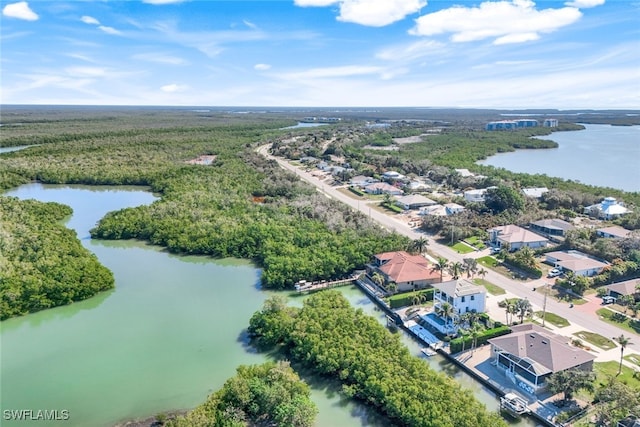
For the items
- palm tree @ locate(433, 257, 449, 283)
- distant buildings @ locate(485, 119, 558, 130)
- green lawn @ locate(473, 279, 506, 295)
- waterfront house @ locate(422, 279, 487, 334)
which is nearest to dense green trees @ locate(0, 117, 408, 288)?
palm tree @ locate(433, 257, 449, 283)

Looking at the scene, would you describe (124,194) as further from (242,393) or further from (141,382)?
(242,393)

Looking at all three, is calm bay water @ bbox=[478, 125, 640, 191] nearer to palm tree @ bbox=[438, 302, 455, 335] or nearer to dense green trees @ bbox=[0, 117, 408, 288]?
dense green trees @ bbox=[0, 117, 408, 288]

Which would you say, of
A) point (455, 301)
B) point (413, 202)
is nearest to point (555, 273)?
point (455, 301)

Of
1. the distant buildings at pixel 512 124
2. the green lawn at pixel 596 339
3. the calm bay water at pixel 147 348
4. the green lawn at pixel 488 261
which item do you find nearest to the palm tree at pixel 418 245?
the green lawn at pixel 488 261

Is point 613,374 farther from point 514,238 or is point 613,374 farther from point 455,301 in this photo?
point 514,238

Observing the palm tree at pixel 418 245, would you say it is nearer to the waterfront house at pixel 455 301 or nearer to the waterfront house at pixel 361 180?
the waterfront house at pixel 455 301

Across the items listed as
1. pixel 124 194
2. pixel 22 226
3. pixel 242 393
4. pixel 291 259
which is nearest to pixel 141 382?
pixel 242 393
